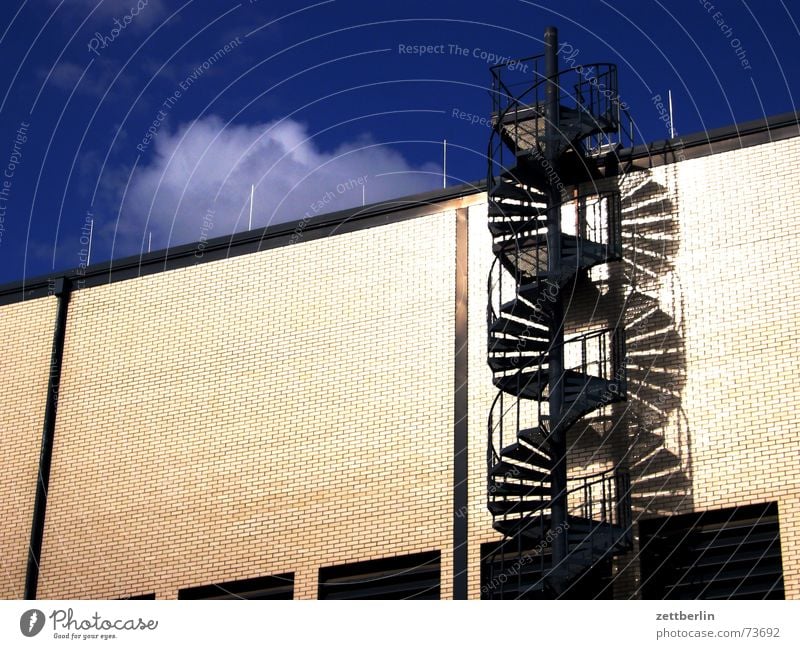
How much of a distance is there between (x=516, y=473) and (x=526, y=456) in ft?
1.09

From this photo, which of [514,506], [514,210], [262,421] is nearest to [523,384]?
[514,506]

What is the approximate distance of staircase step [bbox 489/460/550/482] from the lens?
23312 mm

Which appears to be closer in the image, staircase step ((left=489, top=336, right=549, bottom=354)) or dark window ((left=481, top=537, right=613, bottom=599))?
dark window ((left=481, top=537, right=613, bottom=599))

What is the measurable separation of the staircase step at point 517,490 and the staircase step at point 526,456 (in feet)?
1.24

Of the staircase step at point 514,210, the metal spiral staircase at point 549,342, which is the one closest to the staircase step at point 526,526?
the metal spiral staircase at point 549,342

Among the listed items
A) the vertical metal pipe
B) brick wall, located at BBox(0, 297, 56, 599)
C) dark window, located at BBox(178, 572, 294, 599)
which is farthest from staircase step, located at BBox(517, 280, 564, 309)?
brick wall, located at BBox(0, 297, 56, 599)

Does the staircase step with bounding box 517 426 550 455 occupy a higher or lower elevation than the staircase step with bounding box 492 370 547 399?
lower

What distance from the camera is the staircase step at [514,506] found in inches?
913

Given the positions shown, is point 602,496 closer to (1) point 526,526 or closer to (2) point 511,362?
(1) point 526,526

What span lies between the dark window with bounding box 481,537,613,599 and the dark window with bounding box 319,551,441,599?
41.1 inches

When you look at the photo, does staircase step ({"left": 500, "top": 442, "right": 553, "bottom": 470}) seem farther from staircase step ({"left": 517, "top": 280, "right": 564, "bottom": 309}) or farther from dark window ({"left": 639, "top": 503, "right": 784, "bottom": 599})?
staircase step ({"left": 517, "top": 280, "right": 564, "bottom": 309})

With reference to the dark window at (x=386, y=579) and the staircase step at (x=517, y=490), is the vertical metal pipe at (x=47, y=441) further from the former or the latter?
the staircase step at (x=517, y=490)
